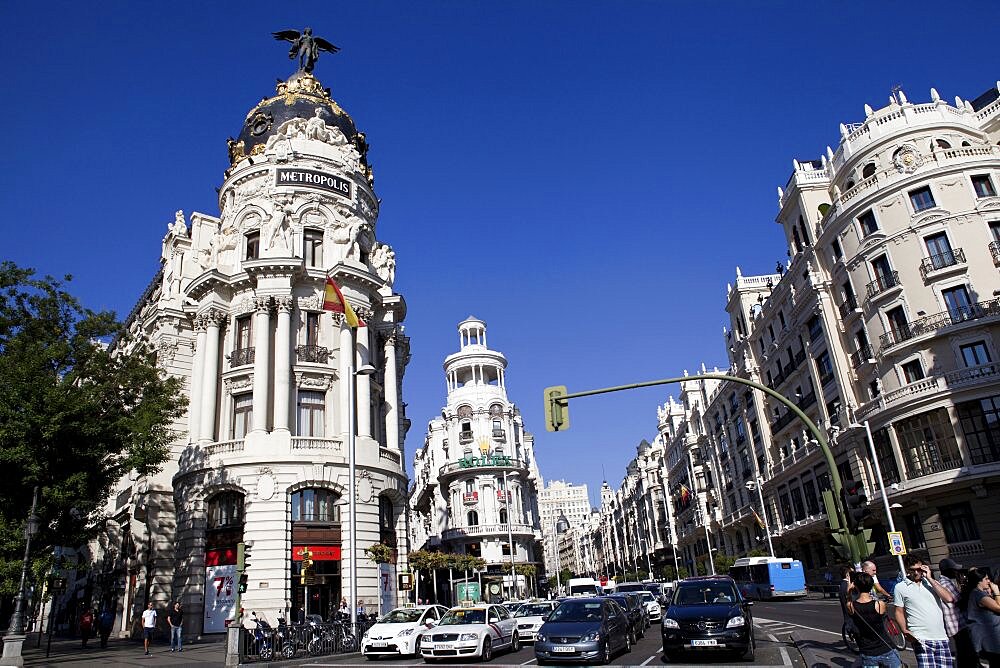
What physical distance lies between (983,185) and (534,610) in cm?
3324

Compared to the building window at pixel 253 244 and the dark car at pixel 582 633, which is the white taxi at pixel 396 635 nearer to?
the dark car at pixel 582 633

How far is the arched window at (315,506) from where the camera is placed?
3381cm

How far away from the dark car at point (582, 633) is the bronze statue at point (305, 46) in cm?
4468

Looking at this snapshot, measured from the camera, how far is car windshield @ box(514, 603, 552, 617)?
24594 mm

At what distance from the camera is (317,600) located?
3272cm

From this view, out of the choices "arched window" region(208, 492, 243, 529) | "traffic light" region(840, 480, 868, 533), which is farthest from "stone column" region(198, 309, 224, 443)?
"traffic light" region(840, 480, 868, 533)

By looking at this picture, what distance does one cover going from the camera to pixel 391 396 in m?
41.0

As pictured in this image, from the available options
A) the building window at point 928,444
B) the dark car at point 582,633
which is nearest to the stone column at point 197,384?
the dark car at point 582,633

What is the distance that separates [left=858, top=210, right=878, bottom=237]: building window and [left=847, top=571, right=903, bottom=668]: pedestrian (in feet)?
114

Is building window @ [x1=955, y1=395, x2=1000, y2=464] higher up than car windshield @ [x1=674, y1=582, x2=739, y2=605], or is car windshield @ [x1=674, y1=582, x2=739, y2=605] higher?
building window @ [x1=955, y1=395, x2=1000, y2=464]

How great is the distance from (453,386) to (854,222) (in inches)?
2011

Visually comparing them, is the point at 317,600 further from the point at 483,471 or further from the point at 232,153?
the point at 483,471

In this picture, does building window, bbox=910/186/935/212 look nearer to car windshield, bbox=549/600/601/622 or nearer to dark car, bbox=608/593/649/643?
dark car, bbox=608/593/649/643

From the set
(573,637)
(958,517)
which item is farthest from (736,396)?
(573,637)
